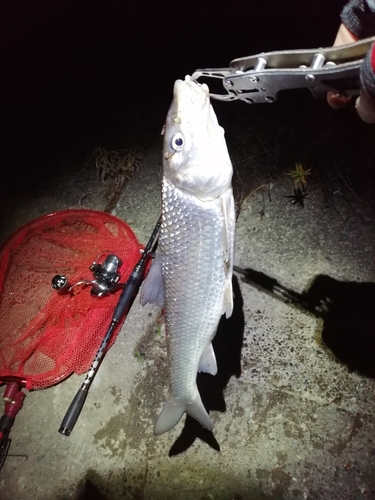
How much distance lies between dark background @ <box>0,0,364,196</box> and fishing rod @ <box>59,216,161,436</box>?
2094 millimetres

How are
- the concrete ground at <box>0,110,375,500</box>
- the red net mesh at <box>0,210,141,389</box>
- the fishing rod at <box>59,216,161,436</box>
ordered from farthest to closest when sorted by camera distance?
the red net mesh at <box>0,210,141,389</box> < the fishing rod at <box>59,216,161,436</box> < the concrete ground at <box>0,110,375,500</box>

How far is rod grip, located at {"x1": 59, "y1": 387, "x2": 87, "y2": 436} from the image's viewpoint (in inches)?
127

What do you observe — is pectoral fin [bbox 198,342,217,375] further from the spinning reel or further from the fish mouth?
the fish mouth

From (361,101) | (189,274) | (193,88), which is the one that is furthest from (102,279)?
(361,101)

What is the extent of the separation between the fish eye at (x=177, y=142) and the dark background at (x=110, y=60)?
2438mm

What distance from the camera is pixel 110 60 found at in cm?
557

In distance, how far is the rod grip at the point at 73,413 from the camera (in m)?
3.21

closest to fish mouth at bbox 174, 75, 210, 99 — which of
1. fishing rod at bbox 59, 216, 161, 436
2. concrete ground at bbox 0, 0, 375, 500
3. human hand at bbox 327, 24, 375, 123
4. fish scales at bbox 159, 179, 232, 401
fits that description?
fish scales at bbox 159, 179, 232, 401

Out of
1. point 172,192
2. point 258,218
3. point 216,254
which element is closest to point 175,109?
point 172,192

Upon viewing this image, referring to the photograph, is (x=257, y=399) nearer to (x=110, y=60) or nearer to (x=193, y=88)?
(x=193, y=88)

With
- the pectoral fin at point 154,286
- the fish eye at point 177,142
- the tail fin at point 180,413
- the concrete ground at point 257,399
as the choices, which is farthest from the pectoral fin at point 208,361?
the fish eye at point 177,142

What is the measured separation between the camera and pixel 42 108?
548 centimetres

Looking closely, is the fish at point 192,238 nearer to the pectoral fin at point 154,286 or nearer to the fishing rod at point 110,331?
the pectoral fin at point 154,286

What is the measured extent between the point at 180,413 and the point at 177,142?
6.72ft
